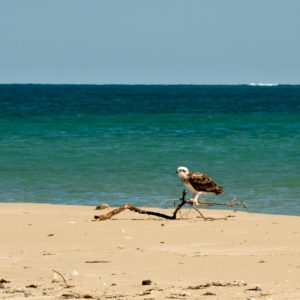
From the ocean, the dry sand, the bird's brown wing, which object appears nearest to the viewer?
the dry sand

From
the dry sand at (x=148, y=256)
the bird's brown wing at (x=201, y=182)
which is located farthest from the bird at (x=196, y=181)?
the dry sand at (x=148, y=256)

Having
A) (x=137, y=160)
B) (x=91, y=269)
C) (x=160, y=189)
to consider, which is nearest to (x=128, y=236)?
(x=91, y=269)

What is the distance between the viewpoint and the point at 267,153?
26.7 meters

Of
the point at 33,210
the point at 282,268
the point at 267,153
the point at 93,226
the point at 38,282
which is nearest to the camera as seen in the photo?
the point at 38,282

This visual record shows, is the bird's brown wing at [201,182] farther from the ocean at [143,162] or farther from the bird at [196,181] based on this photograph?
the ocean at [143,162]

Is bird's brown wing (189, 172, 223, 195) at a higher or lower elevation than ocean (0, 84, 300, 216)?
lower

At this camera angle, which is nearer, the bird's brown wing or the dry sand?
the dry sand

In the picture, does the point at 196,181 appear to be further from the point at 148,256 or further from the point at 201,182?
the point at 148,256

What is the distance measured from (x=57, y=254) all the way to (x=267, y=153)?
17.8m

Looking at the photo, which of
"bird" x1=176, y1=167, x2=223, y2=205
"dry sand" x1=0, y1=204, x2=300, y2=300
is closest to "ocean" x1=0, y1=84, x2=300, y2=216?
"bird" x1=176, y1=167, x2=223, y2=205

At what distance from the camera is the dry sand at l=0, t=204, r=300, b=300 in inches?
297

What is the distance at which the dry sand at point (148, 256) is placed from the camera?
755 cm

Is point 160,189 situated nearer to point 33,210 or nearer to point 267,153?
A: point 33,210

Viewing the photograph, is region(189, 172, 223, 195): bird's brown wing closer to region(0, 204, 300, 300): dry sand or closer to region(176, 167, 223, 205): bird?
region(176, 167, 223, 205): bird
